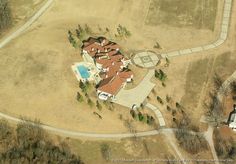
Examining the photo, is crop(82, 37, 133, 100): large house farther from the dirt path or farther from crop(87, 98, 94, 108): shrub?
the dirt path

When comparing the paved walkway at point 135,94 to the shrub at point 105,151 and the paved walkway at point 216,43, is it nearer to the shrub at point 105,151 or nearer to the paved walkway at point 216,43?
the paved walkway at point 216,43

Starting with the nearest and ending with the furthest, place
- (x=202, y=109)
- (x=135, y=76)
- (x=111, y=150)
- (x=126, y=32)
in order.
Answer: (x=111, y=150)
(x=202, y=109)
(x=135, y=76)
(x=126, y=32)

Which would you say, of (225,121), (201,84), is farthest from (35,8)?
(225,121)

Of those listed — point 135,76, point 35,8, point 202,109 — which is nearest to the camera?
point 202,109

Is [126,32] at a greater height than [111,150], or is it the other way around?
[126,32]

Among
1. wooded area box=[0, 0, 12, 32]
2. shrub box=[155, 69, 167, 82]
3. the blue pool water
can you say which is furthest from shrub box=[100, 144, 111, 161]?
wooded area box=[0, 0, 12, 32]

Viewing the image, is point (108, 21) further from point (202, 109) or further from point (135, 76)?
point (202, 109)

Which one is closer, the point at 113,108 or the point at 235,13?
the point at 113,108

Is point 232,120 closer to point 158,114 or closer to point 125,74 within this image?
point 158,114
